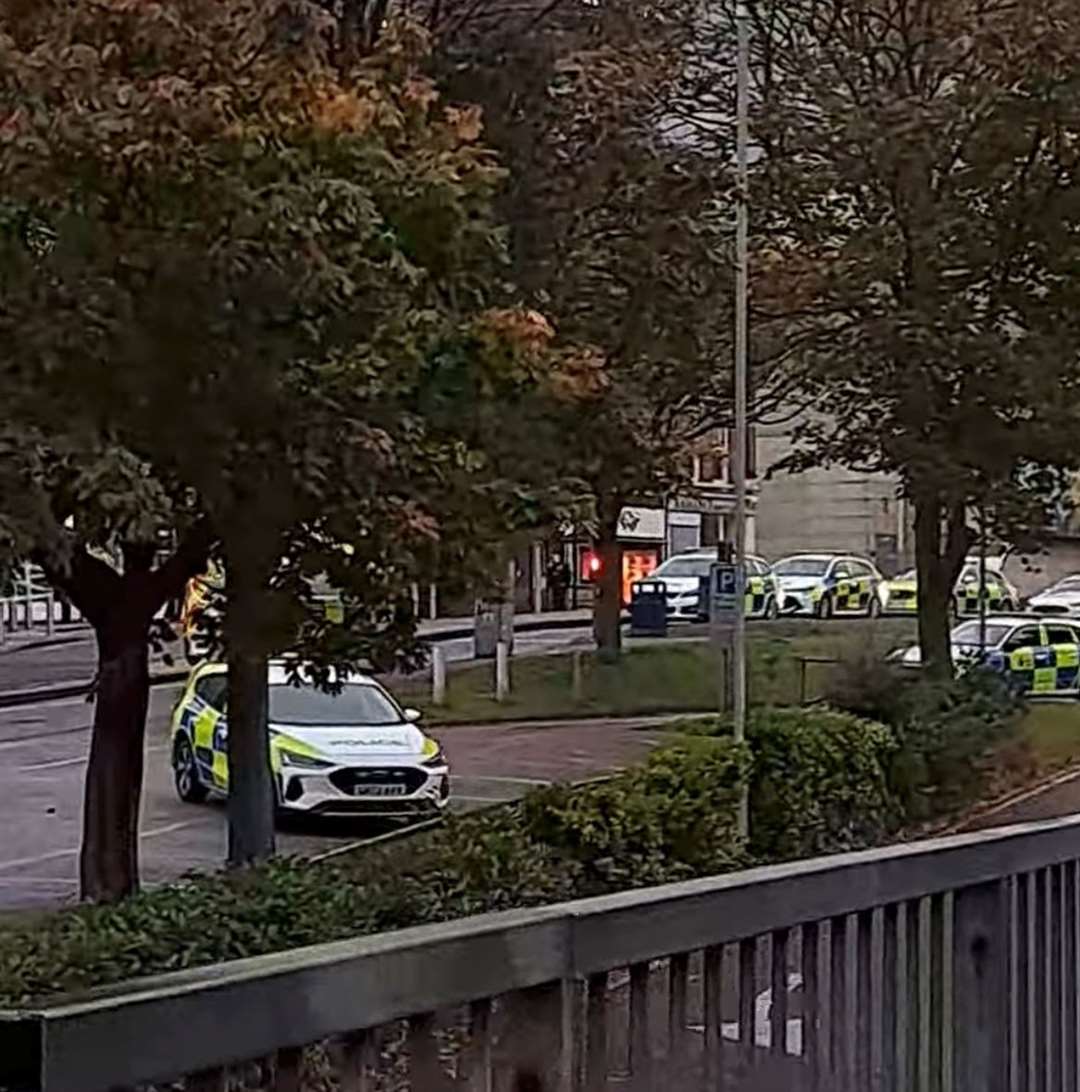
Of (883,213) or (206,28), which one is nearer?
(206,28)

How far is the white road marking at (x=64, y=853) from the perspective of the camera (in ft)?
55.8

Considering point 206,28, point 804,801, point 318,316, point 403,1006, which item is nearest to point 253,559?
point 318,316

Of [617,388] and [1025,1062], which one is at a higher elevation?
[617,388]

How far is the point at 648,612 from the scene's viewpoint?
4184 centimetres

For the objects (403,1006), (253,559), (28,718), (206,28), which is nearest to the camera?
(403,1006)

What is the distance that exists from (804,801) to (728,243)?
4295mm

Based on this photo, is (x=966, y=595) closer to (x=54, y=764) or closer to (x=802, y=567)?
(x=802, y=567)

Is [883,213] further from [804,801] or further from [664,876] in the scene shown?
[664,876]

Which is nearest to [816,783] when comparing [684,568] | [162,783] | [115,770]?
[115,770]

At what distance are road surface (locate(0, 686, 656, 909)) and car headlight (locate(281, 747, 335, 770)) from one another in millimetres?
573

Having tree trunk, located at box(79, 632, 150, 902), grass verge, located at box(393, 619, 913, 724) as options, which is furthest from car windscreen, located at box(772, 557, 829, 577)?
tree trunk, located at box(79, 632, 150, 902)

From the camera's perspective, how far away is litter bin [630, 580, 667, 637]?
135ft

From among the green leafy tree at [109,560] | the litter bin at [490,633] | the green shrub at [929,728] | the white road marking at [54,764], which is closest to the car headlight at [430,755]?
the green shrub at [929,728]

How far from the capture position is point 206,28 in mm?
9328
